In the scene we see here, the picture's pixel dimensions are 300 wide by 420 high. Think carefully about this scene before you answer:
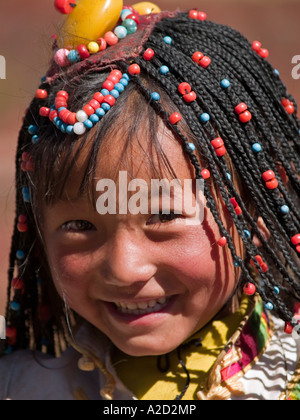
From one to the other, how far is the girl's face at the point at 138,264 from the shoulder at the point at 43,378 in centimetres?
25

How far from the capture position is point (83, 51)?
1599mm

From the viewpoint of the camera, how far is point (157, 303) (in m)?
1.62

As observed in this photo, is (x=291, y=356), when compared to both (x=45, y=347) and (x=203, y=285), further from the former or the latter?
(x=45, y=347)

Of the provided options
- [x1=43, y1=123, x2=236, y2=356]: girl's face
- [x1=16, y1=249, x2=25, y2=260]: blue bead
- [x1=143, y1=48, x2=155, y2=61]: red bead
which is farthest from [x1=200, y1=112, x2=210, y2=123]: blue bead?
[x1=16, y1=249, x2=25, y2=260]: blue bead

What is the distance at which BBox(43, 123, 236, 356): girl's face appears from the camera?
1483mm

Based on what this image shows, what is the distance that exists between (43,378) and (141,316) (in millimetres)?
433

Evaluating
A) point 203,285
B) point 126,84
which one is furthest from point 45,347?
point 126,84

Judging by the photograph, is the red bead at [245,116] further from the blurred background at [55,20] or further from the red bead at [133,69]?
the blurred background at [55,20]

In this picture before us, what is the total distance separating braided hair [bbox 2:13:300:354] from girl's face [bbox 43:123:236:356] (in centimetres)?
4

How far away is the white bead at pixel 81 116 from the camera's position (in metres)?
1.50

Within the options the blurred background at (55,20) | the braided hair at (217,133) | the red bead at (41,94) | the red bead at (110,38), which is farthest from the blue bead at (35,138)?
the blurred background at (55,20)

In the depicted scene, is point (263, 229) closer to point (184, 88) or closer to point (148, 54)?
point (184, 88)
